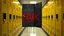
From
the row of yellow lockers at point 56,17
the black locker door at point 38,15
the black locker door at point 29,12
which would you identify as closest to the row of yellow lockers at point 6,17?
the row of yellow lockers at point 56,17

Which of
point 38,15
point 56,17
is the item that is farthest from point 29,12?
point 56,17

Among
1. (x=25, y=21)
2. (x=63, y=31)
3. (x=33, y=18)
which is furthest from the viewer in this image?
(x=33, y=18)

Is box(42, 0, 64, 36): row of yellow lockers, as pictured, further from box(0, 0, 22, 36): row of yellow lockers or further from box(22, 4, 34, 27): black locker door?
box(22, 4, 34, 27): black locker door

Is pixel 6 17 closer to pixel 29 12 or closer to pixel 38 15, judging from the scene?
pixel 38 15

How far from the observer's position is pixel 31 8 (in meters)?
16.3

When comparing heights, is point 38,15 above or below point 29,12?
below

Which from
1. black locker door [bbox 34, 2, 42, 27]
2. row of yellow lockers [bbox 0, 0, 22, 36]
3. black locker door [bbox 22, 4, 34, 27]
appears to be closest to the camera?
row of yellow lockers [bbox 0, 0, 22, 36]

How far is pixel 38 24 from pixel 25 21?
1.70 m

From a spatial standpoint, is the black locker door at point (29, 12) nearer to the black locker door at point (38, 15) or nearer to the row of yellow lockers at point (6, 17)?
the black locker door at point (38, 15)

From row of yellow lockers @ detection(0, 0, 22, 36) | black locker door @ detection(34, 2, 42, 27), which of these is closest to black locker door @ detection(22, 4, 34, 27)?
black locker door @ detection(34, 2, 42, 27)

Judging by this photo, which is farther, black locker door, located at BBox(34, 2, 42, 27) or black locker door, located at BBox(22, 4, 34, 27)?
black locker door, located at BBox(22, 4, 34, 27)

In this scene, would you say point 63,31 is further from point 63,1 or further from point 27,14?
point 27,14

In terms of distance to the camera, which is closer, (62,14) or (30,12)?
(62,14)

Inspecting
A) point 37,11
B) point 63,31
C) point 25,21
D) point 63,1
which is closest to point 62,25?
point 63,31
